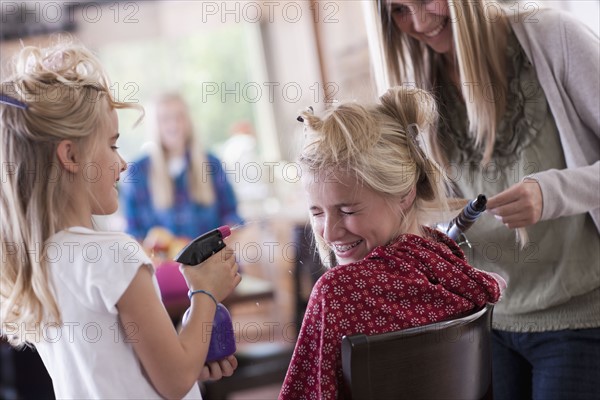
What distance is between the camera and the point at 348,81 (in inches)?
239

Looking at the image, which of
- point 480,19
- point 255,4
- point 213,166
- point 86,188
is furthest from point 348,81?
point 86,188

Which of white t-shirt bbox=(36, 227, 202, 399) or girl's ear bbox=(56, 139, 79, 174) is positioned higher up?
girl's ear bbox=(56, 139, 79, 174)

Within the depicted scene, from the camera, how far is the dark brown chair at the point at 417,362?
1.03 meters

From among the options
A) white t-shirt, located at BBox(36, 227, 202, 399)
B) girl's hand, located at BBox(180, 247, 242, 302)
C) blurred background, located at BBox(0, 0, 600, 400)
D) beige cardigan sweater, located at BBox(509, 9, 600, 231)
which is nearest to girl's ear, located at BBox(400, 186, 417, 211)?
beige cardigan sweater, located at BBox(509, 9, 600, 231)

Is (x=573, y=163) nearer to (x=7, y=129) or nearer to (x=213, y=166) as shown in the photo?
(x=7, y=129)

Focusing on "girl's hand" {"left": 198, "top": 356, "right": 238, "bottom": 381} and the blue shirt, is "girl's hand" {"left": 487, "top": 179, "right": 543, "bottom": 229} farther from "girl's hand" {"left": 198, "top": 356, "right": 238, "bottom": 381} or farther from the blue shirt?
the blue shirt

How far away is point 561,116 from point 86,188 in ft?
2.95

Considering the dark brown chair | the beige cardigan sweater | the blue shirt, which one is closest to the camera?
the dark brown chair

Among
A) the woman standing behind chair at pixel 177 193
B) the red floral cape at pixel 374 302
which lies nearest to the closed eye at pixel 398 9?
the red floral cape at pixel 374 302

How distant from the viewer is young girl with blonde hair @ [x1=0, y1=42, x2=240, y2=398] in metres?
1.13

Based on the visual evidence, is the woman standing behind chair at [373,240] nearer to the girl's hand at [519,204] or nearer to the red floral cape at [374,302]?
the red floral cape at [374,302]

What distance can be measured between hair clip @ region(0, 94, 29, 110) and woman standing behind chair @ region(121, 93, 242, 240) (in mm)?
2710

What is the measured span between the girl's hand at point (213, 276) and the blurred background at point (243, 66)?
14.5ft

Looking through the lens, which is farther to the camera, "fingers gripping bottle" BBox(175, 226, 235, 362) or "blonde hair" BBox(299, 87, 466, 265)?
"blonde hair" BBox(299, 87, 466, 265)
